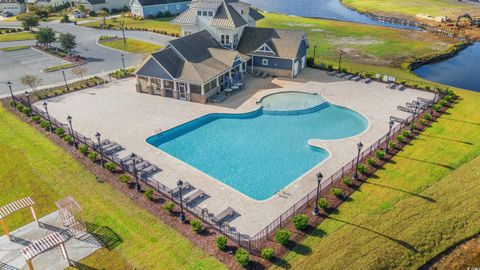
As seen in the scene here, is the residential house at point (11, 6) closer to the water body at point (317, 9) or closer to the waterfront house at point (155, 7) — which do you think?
the waterfront house at point (155, 7)

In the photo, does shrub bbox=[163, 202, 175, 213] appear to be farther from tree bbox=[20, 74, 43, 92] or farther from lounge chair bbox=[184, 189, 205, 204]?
tree bbox=[20, 74, 43, 92]

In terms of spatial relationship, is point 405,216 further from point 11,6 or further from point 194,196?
point 11,6

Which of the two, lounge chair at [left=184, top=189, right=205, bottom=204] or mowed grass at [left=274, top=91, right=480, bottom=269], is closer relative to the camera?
mowed grass at [left=274, top=91, right=480, bottom=269]

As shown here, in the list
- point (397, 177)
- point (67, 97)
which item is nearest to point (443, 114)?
point (397, 177)

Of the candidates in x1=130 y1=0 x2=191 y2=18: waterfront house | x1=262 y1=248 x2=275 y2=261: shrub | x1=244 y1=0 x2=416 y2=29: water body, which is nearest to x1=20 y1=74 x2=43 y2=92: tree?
x1=262 y1=248 x2=275 y2=261: shrub

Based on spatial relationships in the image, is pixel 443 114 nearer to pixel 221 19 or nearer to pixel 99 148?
pixel 221 19

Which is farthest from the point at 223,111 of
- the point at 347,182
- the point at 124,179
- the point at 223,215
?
the point at 223,215

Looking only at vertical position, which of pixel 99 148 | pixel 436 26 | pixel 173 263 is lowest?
pixel 173 263
